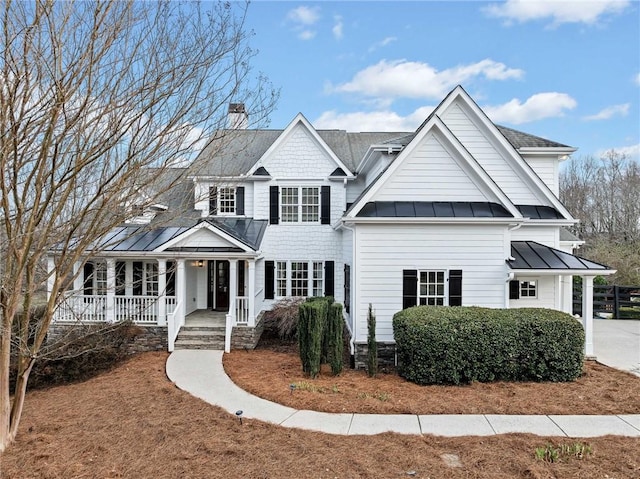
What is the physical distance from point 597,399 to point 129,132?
9.66 metres

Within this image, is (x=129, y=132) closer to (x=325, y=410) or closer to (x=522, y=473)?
(x=325, y=410)

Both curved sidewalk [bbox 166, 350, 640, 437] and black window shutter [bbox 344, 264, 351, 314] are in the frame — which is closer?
curved sidewalk [bbox 166, 350, 640, 437]

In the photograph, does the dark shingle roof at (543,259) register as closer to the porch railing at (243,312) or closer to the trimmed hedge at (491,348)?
the trimmed hedge at (491,348)

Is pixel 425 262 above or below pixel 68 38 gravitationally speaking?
below

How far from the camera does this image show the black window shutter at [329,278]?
569 inches

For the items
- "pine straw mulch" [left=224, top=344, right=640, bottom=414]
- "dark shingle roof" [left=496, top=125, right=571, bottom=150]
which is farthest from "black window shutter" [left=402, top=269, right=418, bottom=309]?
"dark shingle roof" [left=496, top=125, right=571, bottom=150]

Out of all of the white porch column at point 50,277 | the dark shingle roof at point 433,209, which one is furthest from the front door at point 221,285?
the dark shingle roof at point 433,209

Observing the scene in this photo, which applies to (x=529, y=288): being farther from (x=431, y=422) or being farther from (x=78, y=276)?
(x=78, y=276)

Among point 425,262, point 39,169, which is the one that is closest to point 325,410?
point 425,262

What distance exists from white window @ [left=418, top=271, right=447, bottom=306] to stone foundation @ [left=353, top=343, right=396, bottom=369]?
1.47m

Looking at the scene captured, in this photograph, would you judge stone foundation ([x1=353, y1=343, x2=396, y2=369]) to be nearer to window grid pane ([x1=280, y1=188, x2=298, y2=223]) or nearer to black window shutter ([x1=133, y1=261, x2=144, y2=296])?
window grid pane ([x1=280, y1=188, x2=298, y2=223])

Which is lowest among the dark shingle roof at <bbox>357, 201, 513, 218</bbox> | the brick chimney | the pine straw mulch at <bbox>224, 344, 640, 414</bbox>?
the pine straw mulch at <bbox>224, 344, 640, 414</bbox>

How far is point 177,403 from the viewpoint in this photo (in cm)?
735

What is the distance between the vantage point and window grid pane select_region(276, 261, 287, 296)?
14.6 meters
